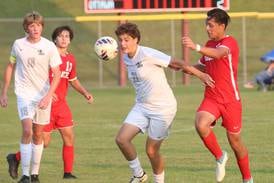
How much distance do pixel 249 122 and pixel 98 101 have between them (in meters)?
6.50

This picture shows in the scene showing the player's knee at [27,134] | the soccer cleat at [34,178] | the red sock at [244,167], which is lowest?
the soccer cleat at [34,178]

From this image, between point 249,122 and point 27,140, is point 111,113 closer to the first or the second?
point 249,122

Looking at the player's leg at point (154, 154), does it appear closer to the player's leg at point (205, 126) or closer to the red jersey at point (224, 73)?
the player's leg at point (205, 126)

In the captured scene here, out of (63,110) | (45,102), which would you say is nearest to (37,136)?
(45,102)

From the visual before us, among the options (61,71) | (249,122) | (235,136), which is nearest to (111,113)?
(249,122)

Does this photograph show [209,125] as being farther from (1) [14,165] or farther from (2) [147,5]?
(2) [147,5]

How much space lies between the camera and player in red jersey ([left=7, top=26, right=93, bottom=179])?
38.7ft

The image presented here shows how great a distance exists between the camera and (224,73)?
10.8m

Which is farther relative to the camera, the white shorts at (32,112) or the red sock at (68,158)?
the red sock at (68,158)

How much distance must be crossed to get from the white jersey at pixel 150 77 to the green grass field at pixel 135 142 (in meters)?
1.21

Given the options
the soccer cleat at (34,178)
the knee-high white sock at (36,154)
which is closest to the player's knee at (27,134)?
the knee-high white sock at (36,154)

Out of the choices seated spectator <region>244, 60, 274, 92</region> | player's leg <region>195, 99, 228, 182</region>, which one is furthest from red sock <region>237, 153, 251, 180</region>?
seated spectator <region>244, 60, 274, 92</region>

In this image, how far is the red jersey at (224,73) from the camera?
35.2 feet

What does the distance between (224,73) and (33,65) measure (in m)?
2.08
